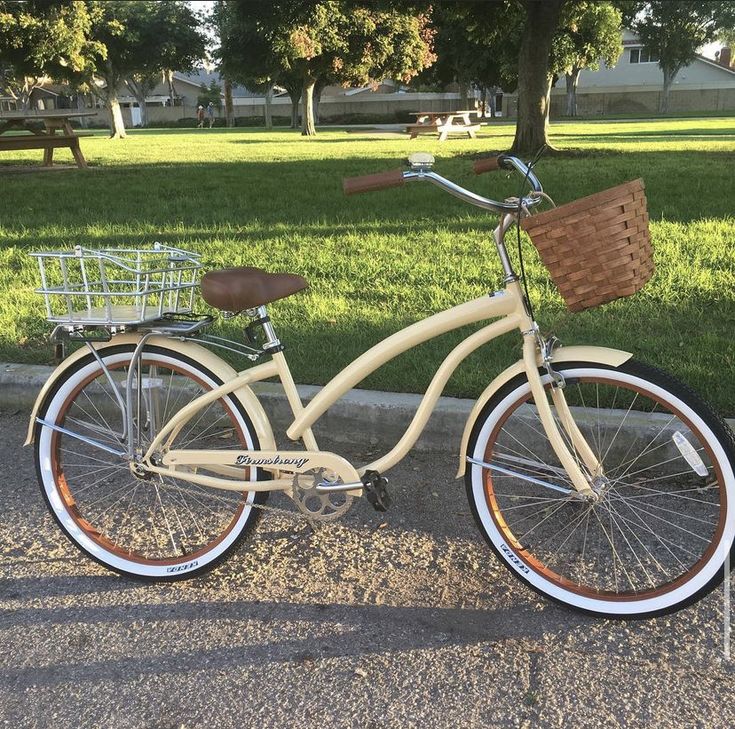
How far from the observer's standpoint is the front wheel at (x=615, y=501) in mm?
2273

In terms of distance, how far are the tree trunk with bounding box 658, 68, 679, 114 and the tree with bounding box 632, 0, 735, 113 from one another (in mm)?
410

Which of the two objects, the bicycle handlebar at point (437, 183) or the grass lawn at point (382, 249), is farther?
the grass lawn at point (382, 249)

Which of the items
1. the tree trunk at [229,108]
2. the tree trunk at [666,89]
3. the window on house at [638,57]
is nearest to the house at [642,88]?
the window on house at [638,57]

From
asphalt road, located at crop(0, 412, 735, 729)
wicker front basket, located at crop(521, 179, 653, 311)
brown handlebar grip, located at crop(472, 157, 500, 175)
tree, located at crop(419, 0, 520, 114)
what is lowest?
asphalt road, located at crop(0, 412, 735, 729)

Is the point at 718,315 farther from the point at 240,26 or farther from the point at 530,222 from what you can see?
the point at 240,26

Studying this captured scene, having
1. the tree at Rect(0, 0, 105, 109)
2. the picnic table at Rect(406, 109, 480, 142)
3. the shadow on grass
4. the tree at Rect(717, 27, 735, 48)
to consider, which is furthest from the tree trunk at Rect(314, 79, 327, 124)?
the shadow on grass

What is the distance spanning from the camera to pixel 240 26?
105ft

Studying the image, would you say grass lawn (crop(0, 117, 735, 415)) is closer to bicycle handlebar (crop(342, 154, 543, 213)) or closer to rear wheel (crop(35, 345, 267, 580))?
rear wheel (crop(35, 345, 267, 580))

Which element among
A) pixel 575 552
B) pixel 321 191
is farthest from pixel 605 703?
pixel 321 191

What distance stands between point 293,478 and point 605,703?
1.21 metres

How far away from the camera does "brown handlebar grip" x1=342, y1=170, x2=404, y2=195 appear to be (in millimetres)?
2160

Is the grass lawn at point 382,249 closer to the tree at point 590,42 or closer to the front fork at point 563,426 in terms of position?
the front fork at point 563,426

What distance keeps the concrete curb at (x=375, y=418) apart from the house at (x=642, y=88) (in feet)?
191

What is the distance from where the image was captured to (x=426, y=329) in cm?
237
